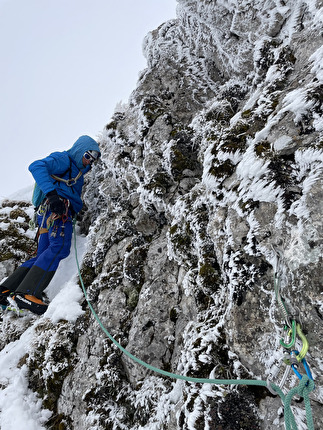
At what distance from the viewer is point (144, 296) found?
18.1 ft

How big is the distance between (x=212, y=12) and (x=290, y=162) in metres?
8.01

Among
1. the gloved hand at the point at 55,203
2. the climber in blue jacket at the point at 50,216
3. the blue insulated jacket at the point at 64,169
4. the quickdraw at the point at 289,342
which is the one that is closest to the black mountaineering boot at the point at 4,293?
the climber in blue jacket at the point at 50,216

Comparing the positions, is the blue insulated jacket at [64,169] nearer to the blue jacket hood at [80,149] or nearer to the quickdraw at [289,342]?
the blue jacket hood at [80,149]

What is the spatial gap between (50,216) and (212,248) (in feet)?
18.0

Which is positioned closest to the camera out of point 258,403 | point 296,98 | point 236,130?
point 258,403

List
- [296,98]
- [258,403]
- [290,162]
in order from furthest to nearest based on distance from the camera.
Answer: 1. [296,98]
2. [290,162]
3. [258,403]

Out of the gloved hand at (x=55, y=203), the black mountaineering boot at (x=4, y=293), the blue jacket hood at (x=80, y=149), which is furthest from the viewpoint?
the blue jacket hood at (x=80, y=149)

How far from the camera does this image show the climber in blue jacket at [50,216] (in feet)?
22.9

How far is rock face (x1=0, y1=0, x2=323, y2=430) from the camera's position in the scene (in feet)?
9.68

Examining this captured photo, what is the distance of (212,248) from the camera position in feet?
15.1

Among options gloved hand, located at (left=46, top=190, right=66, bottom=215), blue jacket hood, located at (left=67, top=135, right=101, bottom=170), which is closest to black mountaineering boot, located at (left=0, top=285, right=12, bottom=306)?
gloved hand, located at (left=46, top=190, right=66, bottom=215)

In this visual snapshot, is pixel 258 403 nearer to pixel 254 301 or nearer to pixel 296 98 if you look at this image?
pixel 254 301

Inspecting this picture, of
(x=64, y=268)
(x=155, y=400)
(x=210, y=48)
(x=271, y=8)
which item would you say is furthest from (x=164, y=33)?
(x=155, y=400)

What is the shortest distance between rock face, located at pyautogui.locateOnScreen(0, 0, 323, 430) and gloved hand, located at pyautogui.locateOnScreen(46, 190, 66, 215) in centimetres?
142
